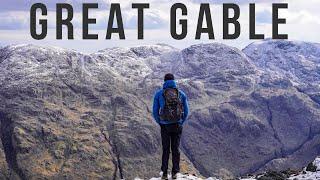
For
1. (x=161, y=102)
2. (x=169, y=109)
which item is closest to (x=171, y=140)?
(x=169, y=109)

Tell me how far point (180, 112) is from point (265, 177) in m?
9.91

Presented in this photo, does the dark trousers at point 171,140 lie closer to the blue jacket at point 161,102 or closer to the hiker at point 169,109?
the hiker at point 169,109

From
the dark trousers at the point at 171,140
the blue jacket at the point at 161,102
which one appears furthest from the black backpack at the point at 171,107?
the dark trousers at the point at 171,140

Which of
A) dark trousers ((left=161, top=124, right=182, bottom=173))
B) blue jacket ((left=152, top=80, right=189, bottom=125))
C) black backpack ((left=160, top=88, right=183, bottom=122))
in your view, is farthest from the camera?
dark trousers ((left=161, top=124, right=182, bottom=173))

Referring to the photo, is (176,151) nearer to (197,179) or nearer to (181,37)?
(197,179)

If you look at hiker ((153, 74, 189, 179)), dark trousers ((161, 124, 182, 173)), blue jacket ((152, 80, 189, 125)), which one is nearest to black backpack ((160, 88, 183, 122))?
hiker ((153, 74, 189, 179))

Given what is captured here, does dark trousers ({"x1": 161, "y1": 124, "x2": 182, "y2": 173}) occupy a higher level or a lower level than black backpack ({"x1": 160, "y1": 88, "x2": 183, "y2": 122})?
lower

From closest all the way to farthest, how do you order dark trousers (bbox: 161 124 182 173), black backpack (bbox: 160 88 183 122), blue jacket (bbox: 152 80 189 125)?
black backpack (bbox: 160 88 183 122) → blue jacket (bbox: 152 80 189 125) → dark trousers (bbox: 161 124 182 173)

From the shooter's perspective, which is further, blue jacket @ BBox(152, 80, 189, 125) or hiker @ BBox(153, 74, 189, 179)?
blue jacket @ BBox(152, 80, 189, 125)

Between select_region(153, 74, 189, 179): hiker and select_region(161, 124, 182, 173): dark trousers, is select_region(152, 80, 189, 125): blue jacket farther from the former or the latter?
select_region(161, 124, 182, 173): dark trousers

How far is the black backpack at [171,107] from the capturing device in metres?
28.4

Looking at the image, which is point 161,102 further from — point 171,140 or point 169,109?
point 171,140

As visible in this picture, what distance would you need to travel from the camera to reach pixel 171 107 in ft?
93.5

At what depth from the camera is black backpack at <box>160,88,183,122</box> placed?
28409 millimetres
